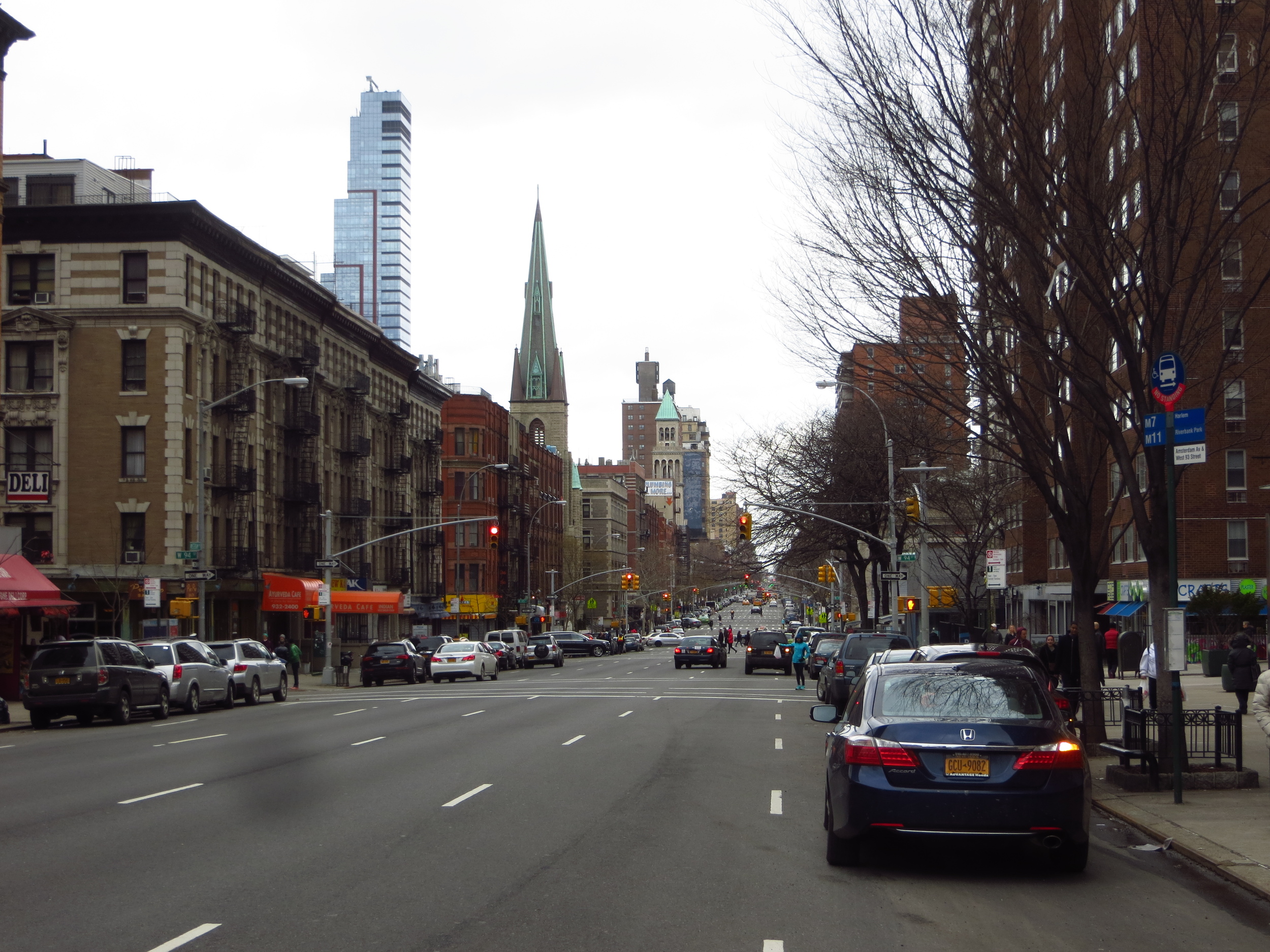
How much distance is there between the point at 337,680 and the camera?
48.5m

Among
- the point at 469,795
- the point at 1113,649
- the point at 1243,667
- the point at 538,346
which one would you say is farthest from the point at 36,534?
the point at 538,346

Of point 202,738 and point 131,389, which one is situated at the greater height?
point 131,389

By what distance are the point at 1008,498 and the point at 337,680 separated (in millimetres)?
24760

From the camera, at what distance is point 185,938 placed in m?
7.91

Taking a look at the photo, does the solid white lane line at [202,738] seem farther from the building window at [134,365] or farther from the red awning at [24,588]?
the building window at [134,365]

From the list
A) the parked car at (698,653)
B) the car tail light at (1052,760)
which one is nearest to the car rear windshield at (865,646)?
the car tail light at (1052,760)

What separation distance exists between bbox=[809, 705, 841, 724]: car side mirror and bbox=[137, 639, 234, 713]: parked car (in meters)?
21.5

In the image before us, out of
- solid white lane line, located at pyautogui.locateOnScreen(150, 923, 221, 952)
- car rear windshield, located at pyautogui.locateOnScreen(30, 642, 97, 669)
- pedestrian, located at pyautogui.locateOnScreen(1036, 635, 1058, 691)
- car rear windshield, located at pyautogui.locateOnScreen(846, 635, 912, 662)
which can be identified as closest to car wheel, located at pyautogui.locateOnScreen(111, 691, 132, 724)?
car rear windshield, located at pyautogui.locateOnScreen(30, 642, 97, 669)

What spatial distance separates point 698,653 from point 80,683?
33.7 meters

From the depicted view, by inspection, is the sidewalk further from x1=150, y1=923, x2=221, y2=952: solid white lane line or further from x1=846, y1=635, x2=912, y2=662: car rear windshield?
x1=846, y1=635, x2=912, y2=662: car rear windshield

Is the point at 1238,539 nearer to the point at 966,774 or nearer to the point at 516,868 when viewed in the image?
the point at 966,774

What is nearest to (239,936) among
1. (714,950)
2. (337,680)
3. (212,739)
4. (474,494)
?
(714,950)

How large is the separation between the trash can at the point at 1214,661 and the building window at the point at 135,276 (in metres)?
36.5

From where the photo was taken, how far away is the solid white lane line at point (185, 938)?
766cm
